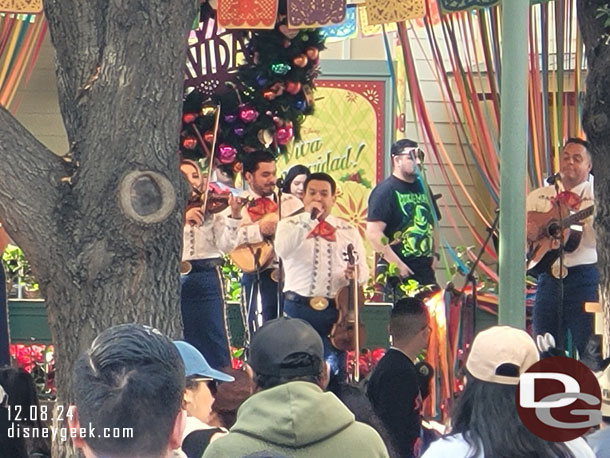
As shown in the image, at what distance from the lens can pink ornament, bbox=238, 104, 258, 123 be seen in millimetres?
8756

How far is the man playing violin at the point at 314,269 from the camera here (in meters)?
8.27

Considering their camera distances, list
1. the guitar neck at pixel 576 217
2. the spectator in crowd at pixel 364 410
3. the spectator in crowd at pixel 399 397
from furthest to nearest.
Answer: the guitar neck at pixel 576 217 < the spectator in crowd at pixel 399 397 < the spectator in crowd at pixel 364 410

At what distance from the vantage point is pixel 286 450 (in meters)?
3.41

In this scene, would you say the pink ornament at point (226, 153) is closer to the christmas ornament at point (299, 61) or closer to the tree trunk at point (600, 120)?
the christmas ornament at point (299, 61)

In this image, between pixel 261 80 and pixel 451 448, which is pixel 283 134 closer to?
pixel 261 80

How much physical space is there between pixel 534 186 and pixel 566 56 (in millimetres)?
1172

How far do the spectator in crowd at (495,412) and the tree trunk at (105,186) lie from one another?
1.95 metres

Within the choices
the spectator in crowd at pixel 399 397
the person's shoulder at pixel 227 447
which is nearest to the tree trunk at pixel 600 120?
the spectator in crowd at pixel 399 397

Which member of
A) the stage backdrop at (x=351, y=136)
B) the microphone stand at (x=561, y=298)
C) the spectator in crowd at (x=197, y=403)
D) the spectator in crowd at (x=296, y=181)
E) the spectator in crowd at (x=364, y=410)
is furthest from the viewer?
the stage backdrop at (x=351, y=136)

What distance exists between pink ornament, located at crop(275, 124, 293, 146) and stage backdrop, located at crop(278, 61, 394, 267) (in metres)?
3.38

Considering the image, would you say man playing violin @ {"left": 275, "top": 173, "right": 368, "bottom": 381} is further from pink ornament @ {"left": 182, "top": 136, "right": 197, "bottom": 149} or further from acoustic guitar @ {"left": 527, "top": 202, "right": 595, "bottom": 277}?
acoustic guitar @ {"left": 527, "top": 202, "right": 595, "bottom": 277}

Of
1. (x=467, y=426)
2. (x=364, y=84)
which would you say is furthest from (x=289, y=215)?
(x=467, y=426)

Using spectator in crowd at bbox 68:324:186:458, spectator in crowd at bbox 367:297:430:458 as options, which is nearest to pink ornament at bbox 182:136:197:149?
spectator in crowd at bbox 367:297:430:458

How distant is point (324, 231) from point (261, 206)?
66 centimetres
